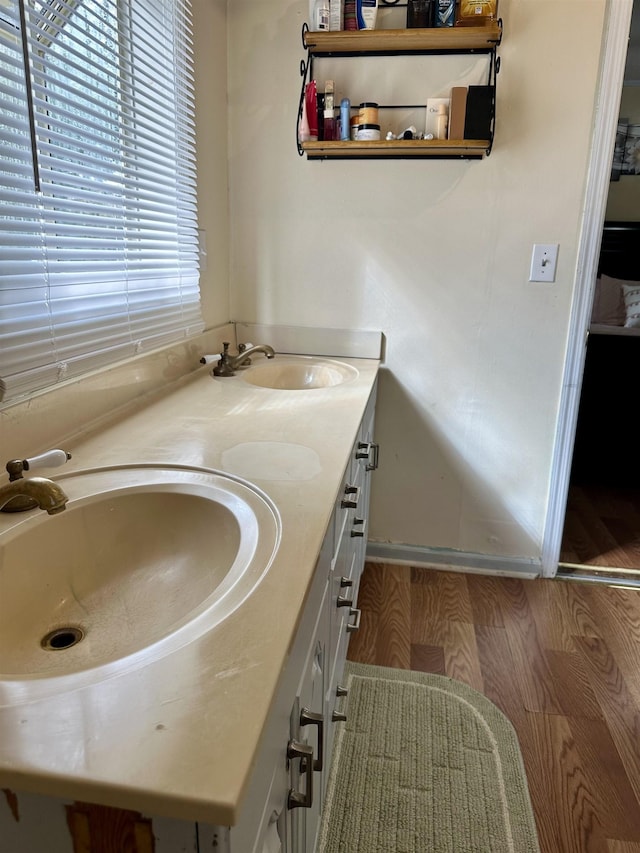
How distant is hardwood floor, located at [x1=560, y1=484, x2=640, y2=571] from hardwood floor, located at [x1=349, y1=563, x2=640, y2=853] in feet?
0.73

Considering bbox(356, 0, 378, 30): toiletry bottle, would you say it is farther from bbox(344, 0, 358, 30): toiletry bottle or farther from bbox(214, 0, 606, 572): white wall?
bbox(214, 0, 606, 572): white wall

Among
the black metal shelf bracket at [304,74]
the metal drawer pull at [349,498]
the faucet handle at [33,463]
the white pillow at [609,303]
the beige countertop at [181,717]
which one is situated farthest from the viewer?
the white pillow at [609,303]

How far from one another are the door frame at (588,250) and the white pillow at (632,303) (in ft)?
7.11

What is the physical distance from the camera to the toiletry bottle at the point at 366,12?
1.87 meters

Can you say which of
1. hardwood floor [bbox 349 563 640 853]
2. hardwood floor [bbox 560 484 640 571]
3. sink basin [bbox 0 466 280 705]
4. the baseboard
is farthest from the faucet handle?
hardwood floor [bbox 560 484 640 571]

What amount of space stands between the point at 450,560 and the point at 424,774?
1041 mm

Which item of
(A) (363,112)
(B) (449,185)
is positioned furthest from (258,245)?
(B) (449,185)

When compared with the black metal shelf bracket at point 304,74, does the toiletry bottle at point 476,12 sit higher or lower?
higher

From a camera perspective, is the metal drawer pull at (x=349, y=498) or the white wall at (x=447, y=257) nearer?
the metal drawer pull at (x=349, y=498)

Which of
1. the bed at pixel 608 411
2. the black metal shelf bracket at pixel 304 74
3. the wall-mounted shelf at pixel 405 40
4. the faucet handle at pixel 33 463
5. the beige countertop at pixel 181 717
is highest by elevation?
the wall-mounted shelf at pixel 405 40

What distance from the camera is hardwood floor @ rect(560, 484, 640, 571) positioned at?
2.51 meters

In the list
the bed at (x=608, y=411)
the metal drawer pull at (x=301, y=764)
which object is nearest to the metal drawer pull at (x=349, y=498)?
the metal drawer pull at (x=301, y=764)

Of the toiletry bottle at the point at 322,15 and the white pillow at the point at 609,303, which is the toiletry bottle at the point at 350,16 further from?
the white pillow at the point at 609,303

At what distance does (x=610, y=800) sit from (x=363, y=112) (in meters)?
2.06
